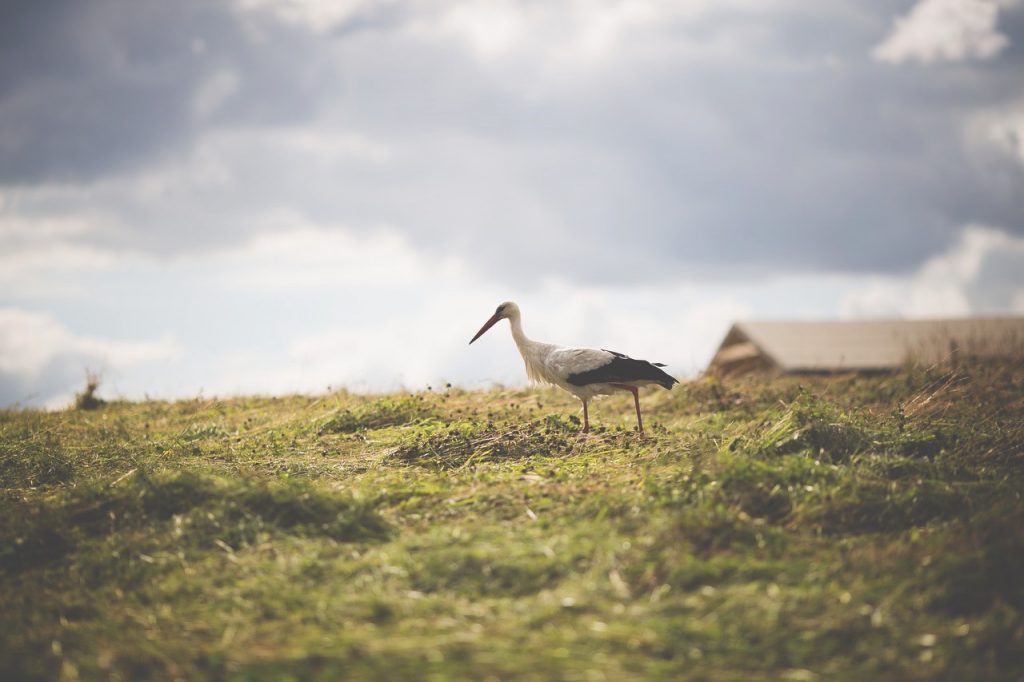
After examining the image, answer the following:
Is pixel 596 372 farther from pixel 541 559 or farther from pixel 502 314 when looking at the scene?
pixel 541 559

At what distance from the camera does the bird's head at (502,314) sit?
12.0m

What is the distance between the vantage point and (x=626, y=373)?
10.4m

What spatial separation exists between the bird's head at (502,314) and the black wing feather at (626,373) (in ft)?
6.28

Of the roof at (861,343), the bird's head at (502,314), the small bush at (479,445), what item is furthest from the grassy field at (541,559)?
the roof at (861,343)

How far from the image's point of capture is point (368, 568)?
553 cm

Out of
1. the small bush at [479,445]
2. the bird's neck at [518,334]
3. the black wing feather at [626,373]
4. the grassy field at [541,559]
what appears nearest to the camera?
the grassy field at [541,559]

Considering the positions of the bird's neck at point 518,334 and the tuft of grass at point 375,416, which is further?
the bird's neck at point 518,334

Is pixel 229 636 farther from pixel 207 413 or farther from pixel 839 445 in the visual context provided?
pixel 207 413

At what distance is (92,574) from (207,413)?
8.60 m

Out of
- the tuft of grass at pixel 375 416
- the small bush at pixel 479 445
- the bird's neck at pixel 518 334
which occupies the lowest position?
the small bush at pixel 479 445

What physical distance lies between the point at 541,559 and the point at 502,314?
6.97 meters

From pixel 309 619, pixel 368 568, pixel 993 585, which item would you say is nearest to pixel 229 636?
pixel 309 619

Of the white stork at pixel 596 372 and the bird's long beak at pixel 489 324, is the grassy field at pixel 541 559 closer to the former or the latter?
the white stork at pixel 596 372

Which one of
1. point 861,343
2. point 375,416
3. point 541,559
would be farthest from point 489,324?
point 861,343
